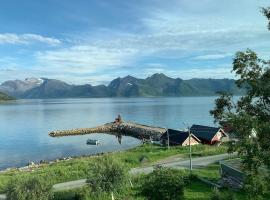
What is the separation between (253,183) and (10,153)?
311ft

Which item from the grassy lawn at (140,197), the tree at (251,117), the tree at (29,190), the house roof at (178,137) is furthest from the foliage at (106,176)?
the house roof at (178,137)

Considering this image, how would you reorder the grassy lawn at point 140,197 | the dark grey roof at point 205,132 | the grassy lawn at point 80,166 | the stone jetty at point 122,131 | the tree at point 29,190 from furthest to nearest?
the stone jetty at point 122,131 → the dark grey roof at point 205,132 → the grassy lawn at point 80,166 → the grassy lawn at point 140,197 → the tree at point 29,190

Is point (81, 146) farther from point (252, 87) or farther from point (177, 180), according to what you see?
point (252, 87)

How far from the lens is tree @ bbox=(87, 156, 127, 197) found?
35656mm


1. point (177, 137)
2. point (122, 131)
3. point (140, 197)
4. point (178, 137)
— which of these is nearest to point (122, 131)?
point (122, 131)

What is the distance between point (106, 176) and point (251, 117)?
21.7m

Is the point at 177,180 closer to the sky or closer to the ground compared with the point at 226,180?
closer to the sky

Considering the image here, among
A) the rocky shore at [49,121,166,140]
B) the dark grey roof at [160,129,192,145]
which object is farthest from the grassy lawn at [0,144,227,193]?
the rocky shore at [49,121,166,140]

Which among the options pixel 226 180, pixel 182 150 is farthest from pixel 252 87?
pixel 182 150

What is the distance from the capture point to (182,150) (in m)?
72.1

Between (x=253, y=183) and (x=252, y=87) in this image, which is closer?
(x=253, y=183)

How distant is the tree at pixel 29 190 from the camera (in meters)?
28.4

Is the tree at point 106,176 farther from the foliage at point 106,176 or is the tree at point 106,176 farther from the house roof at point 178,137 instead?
the house roof at point 178,137

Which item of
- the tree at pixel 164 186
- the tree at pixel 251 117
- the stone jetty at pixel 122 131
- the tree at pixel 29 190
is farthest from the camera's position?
the stone jetty at pixel 122 131
